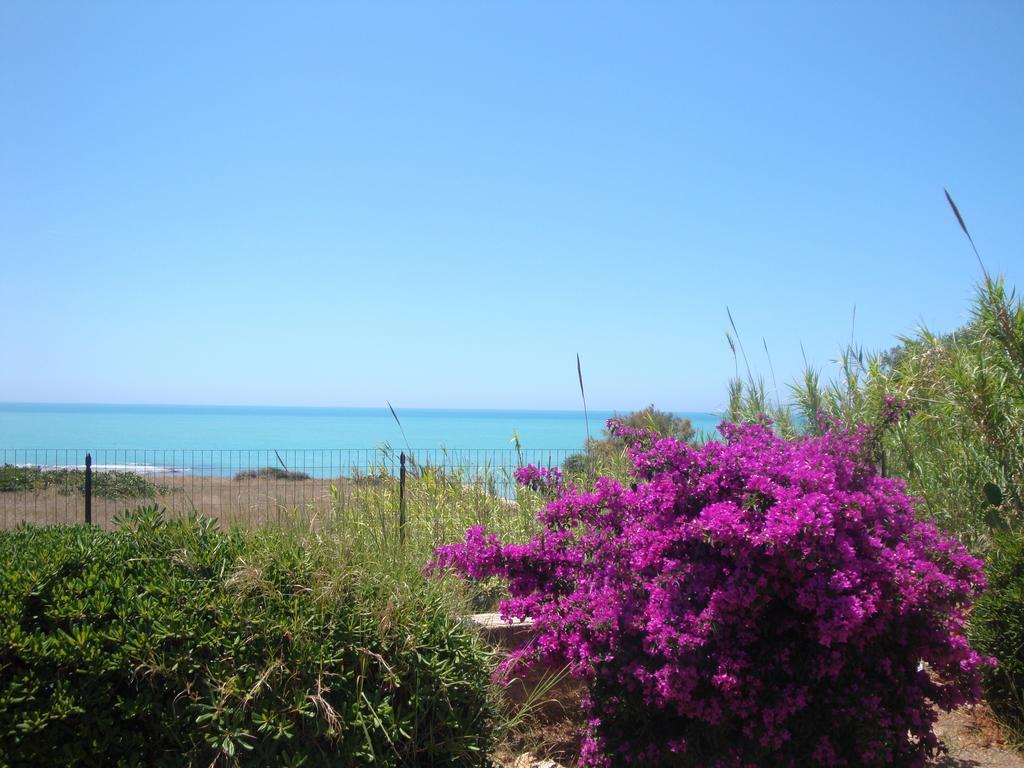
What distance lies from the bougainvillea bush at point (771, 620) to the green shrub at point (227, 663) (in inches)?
30.9

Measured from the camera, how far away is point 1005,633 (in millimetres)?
4473

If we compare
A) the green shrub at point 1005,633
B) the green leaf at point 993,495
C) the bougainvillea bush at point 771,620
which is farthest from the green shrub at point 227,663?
the green leaf at point 993,495

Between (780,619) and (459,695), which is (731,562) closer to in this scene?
(780,619)

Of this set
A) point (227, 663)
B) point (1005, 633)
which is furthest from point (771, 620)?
point (227, 663)

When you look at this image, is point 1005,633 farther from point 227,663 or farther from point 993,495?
point 227,663

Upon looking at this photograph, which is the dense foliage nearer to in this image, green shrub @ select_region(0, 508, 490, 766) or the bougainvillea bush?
the bougainvillea bush

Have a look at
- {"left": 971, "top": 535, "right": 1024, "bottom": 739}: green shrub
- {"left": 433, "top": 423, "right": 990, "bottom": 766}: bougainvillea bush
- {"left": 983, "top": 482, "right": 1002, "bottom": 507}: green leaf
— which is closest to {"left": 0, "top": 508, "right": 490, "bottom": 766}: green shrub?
{"left": 433, "top": 423, "right": 990, "bottom": 766}: bougainvillea bush

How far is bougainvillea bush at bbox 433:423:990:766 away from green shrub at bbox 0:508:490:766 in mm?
785

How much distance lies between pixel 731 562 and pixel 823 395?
576cm

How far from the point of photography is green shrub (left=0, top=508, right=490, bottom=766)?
2.95 m

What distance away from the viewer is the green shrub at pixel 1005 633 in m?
4.42

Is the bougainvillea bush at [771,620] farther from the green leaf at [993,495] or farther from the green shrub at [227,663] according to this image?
the green leaf at [993,495]

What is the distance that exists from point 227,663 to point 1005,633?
4268mm

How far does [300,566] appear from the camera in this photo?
360cm
